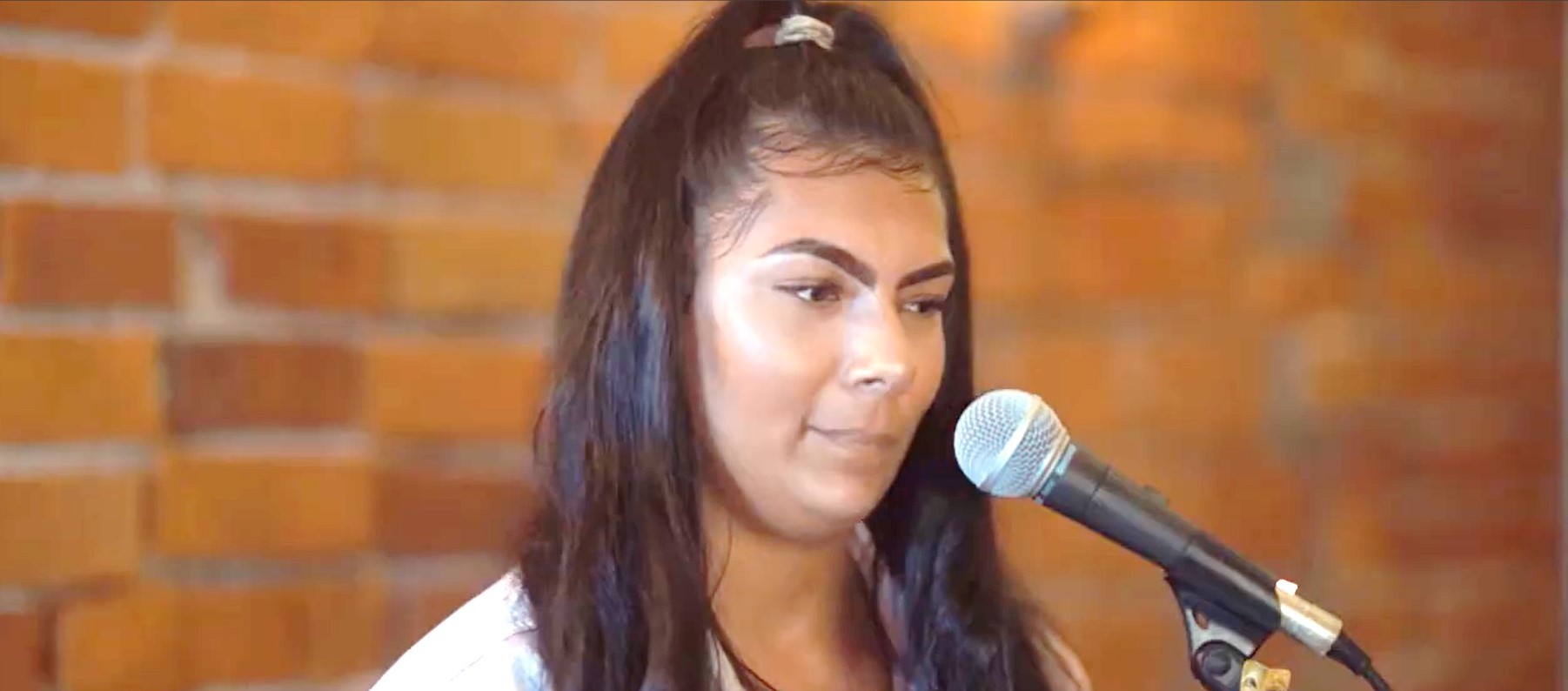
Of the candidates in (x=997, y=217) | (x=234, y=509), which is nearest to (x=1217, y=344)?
(x=997, y=217)

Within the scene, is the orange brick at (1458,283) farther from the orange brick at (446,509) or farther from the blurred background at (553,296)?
the orange brick at (446,509)

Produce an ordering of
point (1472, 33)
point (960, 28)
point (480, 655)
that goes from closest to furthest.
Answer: point (480, 655) < point (960, 28) < point (1472, 33)


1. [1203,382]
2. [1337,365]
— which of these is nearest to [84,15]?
[1203,382]

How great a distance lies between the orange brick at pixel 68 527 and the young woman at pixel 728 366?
0.23 meters

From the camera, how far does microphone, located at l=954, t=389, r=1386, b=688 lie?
810 millimetres

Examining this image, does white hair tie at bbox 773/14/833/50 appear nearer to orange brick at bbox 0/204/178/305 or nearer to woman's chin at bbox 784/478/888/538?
woman's chin at bbox 784/478/888/538

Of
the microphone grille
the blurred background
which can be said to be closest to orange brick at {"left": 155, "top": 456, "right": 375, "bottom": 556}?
the blurred background

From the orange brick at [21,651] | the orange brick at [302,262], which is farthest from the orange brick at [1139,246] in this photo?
the orange brick at [21,651]

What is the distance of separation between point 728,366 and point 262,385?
375 mm

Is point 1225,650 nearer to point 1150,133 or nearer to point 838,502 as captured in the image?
point 838,502

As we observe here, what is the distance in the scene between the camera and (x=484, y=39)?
1.21 meters

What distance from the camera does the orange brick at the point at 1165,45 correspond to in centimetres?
150

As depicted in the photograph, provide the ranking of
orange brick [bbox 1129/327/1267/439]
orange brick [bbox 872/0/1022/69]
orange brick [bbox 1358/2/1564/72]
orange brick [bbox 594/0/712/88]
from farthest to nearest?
orange brick [bbox 1358/2/1564/72] < orange brick [bbox 1129/327/1267/439] < orange brick [bbox 872/0/1022/69] < orange brick [bbox 594/0/712/88]

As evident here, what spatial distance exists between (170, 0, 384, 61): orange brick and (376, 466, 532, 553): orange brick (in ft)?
1.06
